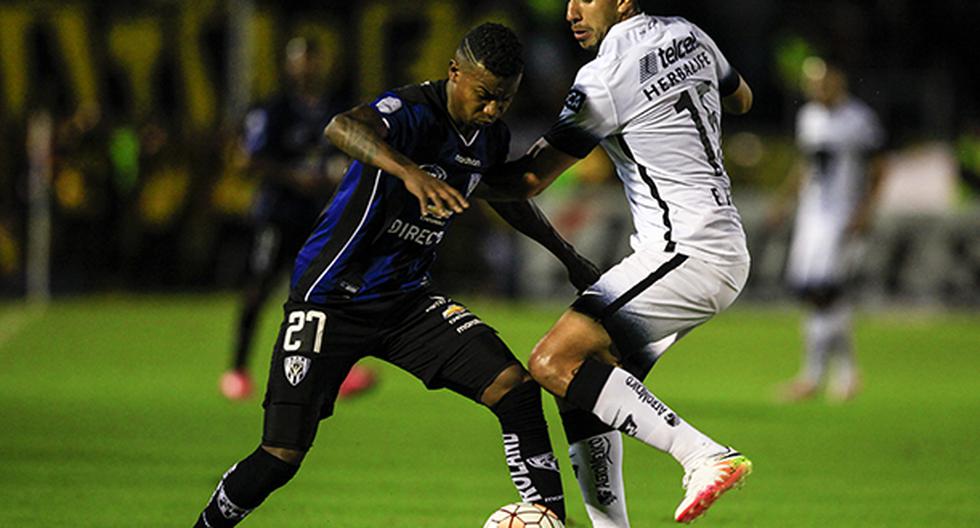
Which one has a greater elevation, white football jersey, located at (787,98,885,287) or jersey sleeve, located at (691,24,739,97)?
jersey sleeve, located at (691,24,739,97)

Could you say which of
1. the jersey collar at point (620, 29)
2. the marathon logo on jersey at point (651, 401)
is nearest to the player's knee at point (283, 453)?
the marathon logo on jersey at point (651, 401)

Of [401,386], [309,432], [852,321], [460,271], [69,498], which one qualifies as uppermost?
[309,432]

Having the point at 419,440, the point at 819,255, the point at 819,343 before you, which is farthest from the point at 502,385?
the point at 819,255

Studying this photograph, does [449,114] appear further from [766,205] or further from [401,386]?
[766,205]

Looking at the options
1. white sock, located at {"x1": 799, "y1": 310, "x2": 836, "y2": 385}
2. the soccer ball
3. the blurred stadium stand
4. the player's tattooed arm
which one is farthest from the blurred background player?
the blurred stadium stand

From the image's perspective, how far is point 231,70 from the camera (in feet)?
83.4

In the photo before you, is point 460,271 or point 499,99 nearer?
point 499,99

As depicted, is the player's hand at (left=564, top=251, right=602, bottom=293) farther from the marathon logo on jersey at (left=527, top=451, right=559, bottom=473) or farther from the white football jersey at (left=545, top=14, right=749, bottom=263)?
the marathon logo on jersey at (left=527, top=451, right=559, bottom=473)

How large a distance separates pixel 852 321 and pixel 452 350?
49.6ft

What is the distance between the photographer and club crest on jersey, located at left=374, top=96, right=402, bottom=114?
20.7 feet

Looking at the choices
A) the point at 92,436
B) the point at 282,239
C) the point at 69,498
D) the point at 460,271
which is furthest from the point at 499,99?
the point at 460,271

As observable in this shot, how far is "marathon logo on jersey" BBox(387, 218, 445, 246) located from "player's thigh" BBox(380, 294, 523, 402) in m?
0.26

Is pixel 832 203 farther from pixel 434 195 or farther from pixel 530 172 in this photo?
pixel 434 195

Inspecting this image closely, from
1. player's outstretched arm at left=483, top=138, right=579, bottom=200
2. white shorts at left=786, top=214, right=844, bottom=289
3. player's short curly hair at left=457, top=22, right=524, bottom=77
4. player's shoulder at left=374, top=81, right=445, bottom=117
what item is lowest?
white shorts at left=786, top=214, right=844, bottom=289
